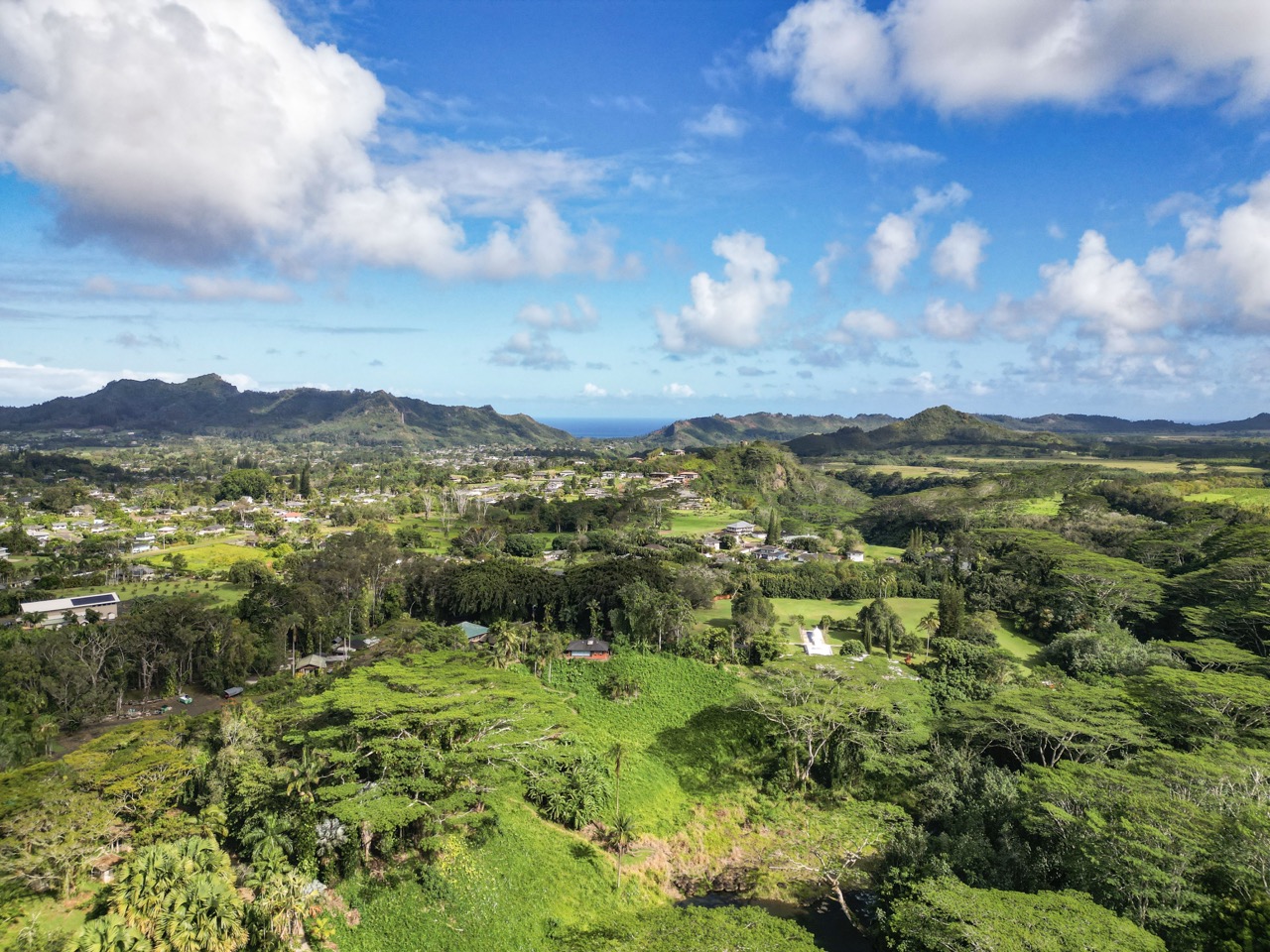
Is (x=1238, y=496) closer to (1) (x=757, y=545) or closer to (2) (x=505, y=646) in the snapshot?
(1) (x=757, y=545)

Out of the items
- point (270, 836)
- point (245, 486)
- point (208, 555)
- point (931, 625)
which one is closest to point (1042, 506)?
point (931, 625)

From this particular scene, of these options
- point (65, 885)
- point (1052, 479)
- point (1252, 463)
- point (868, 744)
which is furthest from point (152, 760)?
point (1252, 463)

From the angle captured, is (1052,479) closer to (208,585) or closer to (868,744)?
(868,744)

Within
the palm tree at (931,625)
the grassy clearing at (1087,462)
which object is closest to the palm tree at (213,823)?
the palm tree at (931,625)

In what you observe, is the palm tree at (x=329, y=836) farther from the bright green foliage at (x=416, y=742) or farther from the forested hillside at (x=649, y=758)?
the bright green foliage at (x=416, y=742)

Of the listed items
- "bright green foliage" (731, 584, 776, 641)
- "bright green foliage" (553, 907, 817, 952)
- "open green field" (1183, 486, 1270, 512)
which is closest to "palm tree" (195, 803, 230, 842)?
"bright green foliage" (553, 907, 817, 952)

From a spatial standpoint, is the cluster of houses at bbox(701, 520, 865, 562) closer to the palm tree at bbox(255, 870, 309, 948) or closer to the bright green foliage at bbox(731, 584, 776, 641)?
the bright green foliage at bbox(731, 584, 776, 641)
